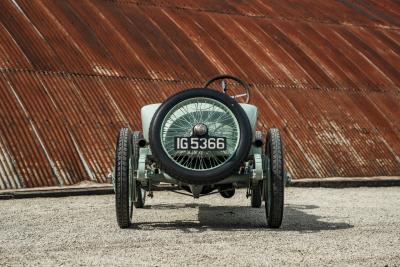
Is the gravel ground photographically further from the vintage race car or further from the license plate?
the license plate

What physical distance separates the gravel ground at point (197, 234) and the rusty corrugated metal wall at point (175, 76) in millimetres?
2105

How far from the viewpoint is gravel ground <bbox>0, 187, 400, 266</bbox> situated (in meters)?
5.65

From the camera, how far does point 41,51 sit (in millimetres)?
14453

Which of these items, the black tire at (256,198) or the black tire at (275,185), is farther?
the black tire at (256,198)

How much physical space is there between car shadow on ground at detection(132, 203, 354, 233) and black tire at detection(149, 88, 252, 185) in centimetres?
64

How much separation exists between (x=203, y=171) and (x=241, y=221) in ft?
4.91

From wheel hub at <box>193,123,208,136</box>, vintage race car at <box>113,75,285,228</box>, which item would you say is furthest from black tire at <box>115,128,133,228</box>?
wheel hub at <box>193,123,208,136</box>

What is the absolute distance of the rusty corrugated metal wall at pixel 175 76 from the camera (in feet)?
41.4

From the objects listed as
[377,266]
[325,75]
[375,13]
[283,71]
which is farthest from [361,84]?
[377,266]

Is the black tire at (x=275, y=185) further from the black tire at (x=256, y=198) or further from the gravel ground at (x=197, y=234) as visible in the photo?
the black tire at (x=256, y=198)

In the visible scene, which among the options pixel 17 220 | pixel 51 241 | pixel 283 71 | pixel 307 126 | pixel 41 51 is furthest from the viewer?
pixel 283 71

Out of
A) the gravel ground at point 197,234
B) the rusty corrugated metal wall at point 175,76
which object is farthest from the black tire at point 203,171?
the rusty corrugated metal wall at point 175,76

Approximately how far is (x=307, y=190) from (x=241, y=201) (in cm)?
251

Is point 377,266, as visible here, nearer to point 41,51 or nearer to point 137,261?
point 137,261
